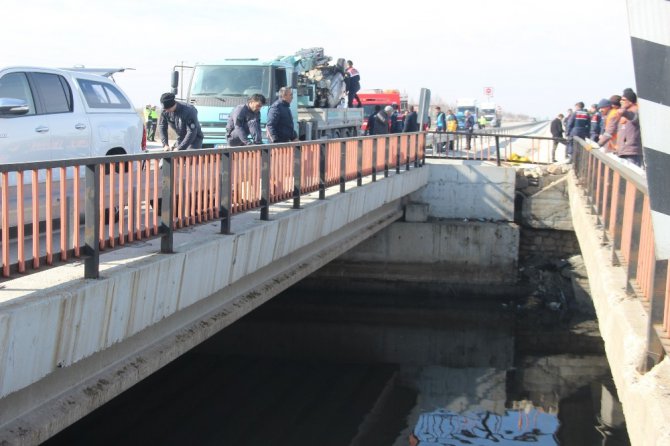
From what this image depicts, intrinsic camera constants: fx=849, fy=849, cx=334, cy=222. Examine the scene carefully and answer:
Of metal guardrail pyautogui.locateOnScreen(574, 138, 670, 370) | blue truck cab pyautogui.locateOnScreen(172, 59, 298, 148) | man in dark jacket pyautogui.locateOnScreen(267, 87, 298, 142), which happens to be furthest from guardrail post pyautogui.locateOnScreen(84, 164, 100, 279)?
blue truck cab pyautogui.locateOnScreen(172, 59, 298, 148)

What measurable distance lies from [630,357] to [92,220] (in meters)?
3.37

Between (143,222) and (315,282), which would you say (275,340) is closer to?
(315,282)

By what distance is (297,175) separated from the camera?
383 inches

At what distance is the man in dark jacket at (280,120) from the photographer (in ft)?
36.9

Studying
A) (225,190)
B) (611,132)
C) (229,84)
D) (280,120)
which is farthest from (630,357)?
(229,84)

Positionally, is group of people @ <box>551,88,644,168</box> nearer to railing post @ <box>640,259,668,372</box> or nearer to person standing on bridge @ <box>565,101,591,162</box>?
person standing on bridge @ <box>565,101,591,162</box>

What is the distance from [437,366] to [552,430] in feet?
11.5

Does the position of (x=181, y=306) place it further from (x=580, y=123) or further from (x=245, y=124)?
(x=580, y=123)

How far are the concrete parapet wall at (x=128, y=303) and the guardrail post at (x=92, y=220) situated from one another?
0.36 feet

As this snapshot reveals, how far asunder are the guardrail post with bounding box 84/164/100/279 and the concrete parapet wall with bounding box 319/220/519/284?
14497 millimetres

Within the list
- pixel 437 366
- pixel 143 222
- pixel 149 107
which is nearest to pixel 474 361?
pixel 437 366

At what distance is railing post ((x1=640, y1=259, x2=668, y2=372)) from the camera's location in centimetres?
458

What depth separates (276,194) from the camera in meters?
9.16

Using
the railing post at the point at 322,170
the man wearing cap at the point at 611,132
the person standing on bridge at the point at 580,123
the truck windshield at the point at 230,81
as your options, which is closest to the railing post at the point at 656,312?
the railing post at the point at 322,170
